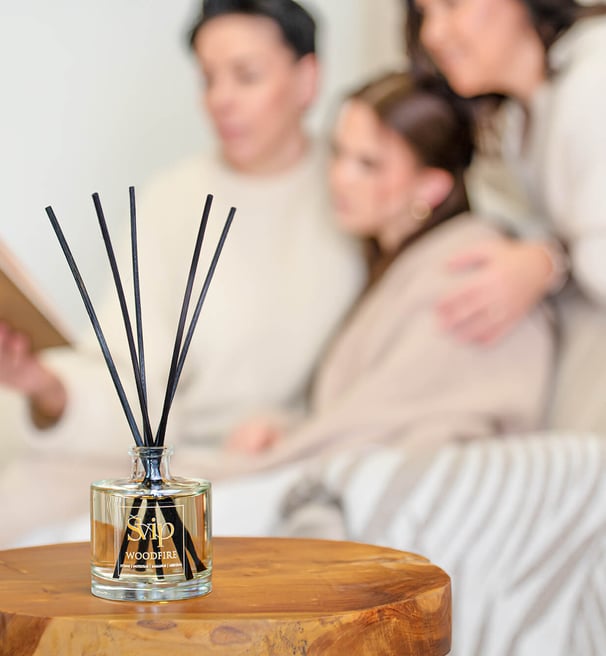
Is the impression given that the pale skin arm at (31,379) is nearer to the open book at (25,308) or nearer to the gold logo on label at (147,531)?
the open book at (25,308)

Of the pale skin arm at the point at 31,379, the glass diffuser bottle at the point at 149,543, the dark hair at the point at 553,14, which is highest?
the dark hair at the point at 553,14

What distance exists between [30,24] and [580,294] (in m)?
1.27

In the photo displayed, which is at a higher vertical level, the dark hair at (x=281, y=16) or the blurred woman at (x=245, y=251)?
the dark hair at (x=281, y=16)

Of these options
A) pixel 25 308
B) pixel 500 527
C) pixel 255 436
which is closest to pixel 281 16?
pixel 255 436

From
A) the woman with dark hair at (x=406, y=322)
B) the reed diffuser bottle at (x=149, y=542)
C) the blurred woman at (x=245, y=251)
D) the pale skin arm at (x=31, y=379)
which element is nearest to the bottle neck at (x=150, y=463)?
the reed diffuser bottle at (x=149, y=542)

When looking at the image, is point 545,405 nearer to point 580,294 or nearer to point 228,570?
point 580,294

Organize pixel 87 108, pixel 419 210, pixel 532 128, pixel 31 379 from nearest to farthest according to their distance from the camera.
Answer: pixel 31 379 → pixel 532 128 → pixel 419 210 → pixel 87 108

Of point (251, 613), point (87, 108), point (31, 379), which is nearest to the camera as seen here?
point (251, 613)

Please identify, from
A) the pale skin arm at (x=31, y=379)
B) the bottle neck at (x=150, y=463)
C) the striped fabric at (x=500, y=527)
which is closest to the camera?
the bottle neck at (x=150, y=463)

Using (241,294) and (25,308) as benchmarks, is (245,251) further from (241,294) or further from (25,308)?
(25,308)

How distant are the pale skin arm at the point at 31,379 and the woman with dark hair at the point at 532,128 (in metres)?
0.64

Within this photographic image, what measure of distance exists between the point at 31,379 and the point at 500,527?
0.74 metres

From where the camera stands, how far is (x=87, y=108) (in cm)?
221

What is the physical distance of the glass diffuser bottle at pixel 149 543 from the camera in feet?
2.29
